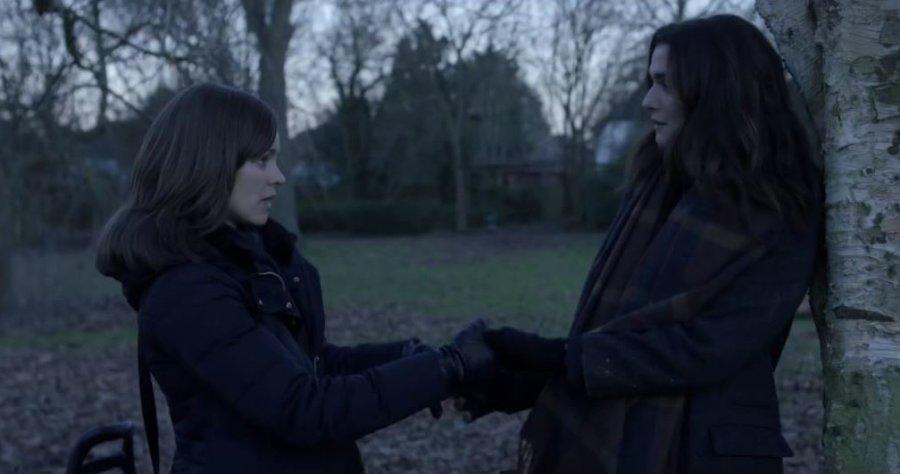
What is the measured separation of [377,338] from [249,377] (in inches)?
399

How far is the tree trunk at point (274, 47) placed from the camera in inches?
516

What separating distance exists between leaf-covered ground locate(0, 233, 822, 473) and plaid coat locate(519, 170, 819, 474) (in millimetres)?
3799

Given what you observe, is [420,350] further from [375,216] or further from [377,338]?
[375,216]

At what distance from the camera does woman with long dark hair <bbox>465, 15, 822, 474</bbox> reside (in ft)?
7.39

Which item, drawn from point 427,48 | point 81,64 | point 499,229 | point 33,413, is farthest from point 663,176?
point 499,229

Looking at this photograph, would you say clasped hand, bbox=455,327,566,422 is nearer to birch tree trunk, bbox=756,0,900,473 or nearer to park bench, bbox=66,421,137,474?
birch tree trunk, bbox=756,0,900,473

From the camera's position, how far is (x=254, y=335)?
216 cm

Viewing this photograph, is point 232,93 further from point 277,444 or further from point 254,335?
point 277,444

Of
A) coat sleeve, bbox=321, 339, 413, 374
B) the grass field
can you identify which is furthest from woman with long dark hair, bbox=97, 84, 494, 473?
the grass field

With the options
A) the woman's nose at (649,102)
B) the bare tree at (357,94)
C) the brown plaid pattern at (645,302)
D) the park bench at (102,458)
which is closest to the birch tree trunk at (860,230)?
the brown plaid pattern at (645,302)

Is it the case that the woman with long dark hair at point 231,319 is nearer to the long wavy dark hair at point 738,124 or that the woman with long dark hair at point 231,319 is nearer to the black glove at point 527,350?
the black glove at point 527,350

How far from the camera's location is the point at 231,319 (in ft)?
7.07

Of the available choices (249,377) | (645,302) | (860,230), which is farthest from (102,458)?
(860,230)

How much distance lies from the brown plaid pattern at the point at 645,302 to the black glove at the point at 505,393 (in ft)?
0.80
